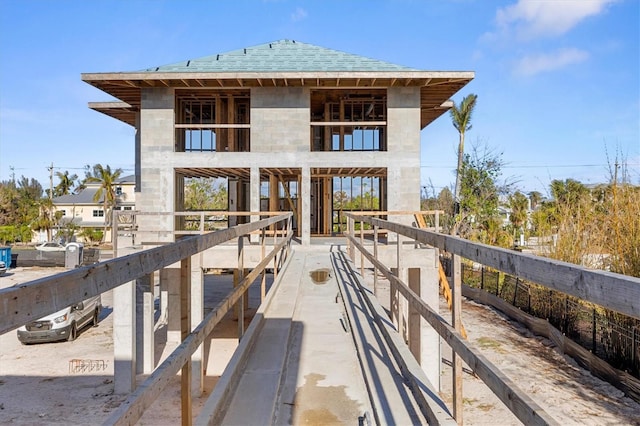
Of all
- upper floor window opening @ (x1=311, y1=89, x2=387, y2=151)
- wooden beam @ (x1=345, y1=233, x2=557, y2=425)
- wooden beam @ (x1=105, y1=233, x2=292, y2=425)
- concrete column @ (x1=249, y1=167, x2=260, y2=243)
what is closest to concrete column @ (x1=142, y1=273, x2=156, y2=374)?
concrete column @ (x1=249, y1=167, x2=260, y2=243)

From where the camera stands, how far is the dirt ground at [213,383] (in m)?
9.24

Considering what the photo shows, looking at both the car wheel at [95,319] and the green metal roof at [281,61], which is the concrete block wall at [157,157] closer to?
the green metal roof at [281,61]

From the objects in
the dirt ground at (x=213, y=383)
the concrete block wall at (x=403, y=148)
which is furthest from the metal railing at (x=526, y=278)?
the concrete block wall at (x=403, y=148)

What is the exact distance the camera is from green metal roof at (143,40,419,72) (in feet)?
49.7

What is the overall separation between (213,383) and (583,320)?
37.2 ft

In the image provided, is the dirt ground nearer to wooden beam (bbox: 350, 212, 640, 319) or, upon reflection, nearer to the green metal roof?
wooden beam (bbox: 350, 212, 640, 319)

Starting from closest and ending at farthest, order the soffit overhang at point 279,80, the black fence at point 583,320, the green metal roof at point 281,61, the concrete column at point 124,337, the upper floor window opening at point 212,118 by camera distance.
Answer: the black fence at point 583,320 → the concrete column at point 124,337 → the soffit overhang at point 279,80 → the green metal roof at point 281,61 → the upper floor window opening at point 212,118

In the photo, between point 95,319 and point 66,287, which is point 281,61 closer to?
point 95,319

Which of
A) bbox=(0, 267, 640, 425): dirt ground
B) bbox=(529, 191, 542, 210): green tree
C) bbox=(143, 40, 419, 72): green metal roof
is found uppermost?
bbox=(143, 40, 419, 72): green metal roof

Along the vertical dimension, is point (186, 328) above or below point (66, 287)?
below

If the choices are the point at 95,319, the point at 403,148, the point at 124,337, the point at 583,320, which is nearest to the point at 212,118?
the point at 403,148

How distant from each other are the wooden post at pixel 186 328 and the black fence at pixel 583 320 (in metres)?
7.33

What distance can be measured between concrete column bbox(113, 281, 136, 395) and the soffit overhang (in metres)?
7.01

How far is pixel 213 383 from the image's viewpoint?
11727 mm
